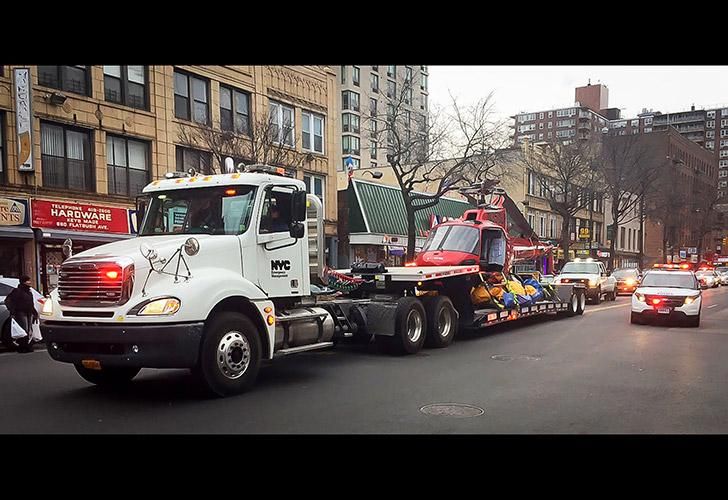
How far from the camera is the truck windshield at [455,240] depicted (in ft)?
45.7

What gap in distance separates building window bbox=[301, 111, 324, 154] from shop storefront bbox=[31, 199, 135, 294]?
1108 centimetres

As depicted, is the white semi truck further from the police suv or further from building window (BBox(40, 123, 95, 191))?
building window (BBox(40, 123, 95, 191))

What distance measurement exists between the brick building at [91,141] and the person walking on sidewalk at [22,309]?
6927 mm

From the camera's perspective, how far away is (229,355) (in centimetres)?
741

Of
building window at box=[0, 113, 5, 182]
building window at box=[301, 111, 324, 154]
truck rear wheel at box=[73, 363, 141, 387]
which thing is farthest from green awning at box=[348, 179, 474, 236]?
truck rear wheel at box=[73, 363, 141, 387]

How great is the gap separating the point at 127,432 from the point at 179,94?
20027 millimetres

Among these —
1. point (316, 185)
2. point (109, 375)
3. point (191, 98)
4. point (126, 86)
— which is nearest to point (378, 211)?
point (316, 185)

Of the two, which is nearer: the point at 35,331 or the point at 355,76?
the point at 35,331

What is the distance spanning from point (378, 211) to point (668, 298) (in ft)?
64.6

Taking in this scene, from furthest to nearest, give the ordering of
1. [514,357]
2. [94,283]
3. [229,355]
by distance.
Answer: [514,357] → [229,355] → [94,283]

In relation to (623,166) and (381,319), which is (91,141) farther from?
(623,166)

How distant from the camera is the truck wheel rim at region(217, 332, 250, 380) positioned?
7.32 m

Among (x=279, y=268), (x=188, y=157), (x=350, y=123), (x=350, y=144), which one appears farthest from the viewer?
(x=350, y=144)
